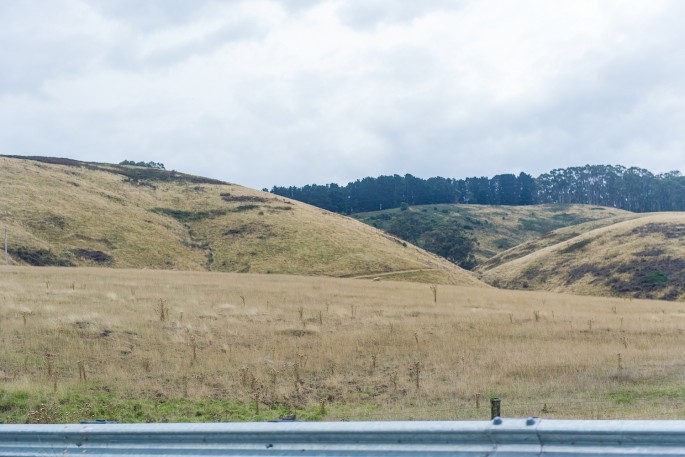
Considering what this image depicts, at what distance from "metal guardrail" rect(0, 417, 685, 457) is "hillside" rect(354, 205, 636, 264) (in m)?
140

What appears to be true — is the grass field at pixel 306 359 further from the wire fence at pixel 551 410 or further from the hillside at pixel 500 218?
the hillside at pixel 500 218

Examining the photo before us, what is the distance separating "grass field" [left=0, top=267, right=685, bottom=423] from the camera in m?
13.4

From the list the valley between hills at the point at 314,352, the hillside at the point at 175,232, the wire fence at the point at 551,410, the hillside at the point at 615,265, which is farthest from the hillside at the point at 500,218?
the wire fence at the point at 551,410

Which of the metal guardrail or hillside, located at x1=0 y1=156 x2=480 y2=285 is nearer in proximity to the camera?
the metal guardrail

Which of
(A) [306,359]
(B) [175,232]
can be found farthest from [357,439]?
(B) [175,232]

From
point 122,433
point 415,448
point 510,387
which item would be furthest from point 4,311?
point 415,448

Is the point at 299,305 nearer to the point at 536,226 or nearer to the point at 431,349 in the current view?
the point at 431,349

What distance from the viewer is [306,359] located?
59.9ft

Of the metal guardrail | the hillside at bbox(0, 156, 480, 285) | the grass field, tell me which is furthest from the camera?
the hillside at bbox(0, 156, 480, 285)

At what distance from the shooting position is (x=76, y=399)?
13.5 metres

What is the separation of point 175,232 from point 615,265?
5876cm

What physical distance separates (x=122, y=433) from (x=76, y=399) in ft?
29.8

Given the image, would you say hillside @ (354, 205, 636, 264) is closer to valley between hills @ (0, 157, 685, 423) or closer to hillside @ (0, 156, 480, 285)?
hillside @ (0, 156, 480, 285)

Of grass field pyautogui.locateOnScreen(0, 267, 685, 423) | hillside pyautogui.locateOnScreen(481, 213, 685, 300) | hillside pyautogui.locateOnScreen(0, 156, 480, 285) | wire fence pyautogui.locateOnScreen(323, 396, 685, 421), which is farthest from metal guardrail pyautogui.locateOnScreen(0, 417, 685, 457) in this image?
hillside pyautogui.locateOnScreen(481, 213, 685, 300)
